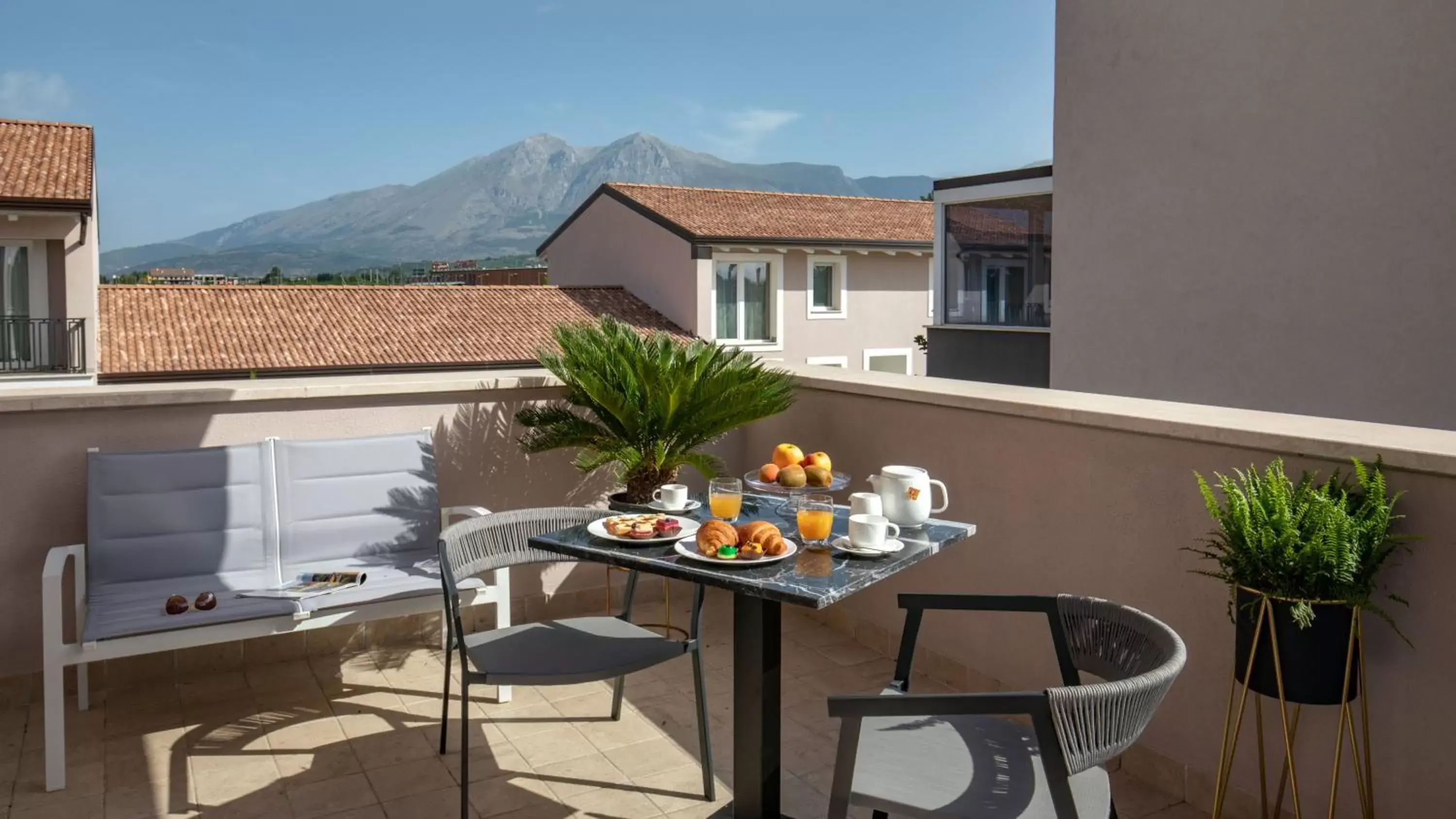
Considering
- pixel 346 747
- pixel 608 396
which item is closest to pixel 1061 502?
pixel 608 396

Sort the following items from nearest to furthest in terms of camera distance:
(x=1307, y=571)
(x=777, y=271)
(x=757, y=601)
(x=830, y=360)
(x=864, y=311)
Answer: (x=1307, y=571)
(x=757, y=601)
(x=777, y=271)
(x=830, y=360)
(x=864, y=311)

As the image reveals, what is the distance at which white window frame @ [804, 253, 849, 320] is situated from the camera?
23.2 meters

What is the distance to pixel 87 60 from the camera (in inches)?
4437

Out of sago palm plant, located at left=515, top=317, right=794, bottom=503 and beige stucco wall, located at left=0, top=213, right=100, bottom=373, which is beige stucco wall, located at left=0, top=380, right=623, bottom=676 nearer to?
sago palm plant, located at left=515, top=317, right=794, bottom=503

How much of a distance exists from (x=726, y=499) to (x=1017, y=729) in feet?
3.30

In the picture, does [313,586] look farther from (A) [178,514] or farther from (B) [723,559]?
(B) [723,559]

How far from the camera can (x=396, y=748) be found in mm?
3605

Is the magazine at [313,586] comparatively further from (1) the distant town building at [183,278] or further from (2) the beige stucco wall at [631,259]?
(1) the distant town building at [183,278]

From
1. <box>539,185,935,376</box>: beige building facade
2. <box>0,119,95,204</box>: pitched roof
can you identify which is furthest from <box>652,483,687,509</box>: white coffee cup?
<box>539,185,935,376</box>: beige building facade

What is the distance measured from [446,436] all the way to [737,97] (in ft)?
429

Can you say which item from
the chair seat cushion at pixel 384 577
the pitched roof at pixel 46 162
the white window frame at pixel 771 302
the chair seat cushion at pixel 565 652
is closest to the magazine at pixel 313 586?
the chair seat cushion at pixel 384 577

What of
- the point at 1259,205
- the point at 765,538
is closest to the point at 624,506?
the point at 765,538

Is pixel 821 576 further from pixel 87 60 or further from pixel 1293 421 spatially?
pixel 87 60

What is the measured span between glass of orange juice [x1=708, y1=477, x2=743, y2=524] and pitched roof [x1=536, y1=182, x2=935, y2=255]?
1841cm
